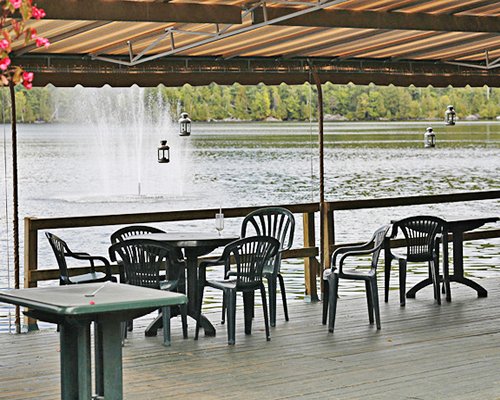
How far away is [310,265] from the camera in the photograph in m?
8.79

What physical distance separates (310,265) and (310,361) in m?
2.60

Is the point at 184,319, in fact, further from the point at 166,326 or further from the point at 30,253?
the point at 30,253

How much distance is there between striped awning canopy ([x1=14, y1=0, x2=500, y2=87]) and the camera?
6.48 meters

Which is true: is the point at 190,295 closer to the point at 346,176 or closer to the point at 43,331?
the point at 43,331

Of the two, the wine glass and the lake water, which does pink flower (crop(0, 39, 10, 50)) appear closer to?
the wine glass

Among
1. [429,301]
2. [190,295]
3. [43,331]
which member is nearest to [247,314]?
[190,295]

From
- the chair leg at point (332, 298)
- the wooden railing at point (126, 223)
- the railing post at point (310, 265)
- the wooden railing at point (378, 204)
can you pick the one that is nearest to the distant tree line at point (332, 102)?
the wooden railing at point (378, 204)

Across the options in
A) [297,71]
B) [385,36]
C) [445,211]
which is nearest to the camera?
[385,36]

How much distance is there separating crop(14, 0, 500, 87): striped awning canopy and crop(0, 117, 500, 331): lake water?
24.1m

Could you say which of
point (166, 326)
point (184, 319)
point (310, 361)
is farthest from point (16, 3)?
point (184, 319)

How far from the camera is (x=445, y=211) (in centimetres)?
3500

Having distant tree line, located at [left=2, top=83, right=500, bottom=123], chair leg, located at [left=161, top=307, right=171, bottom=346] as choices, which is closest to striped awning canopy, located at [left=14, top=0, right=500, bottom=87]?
chair leg, located at [left=161, top=307, right=171, bottom=346]

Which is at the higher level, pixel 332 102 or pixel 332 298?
pixel 332 102

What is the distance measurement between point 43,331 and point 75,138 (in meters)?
32.6
